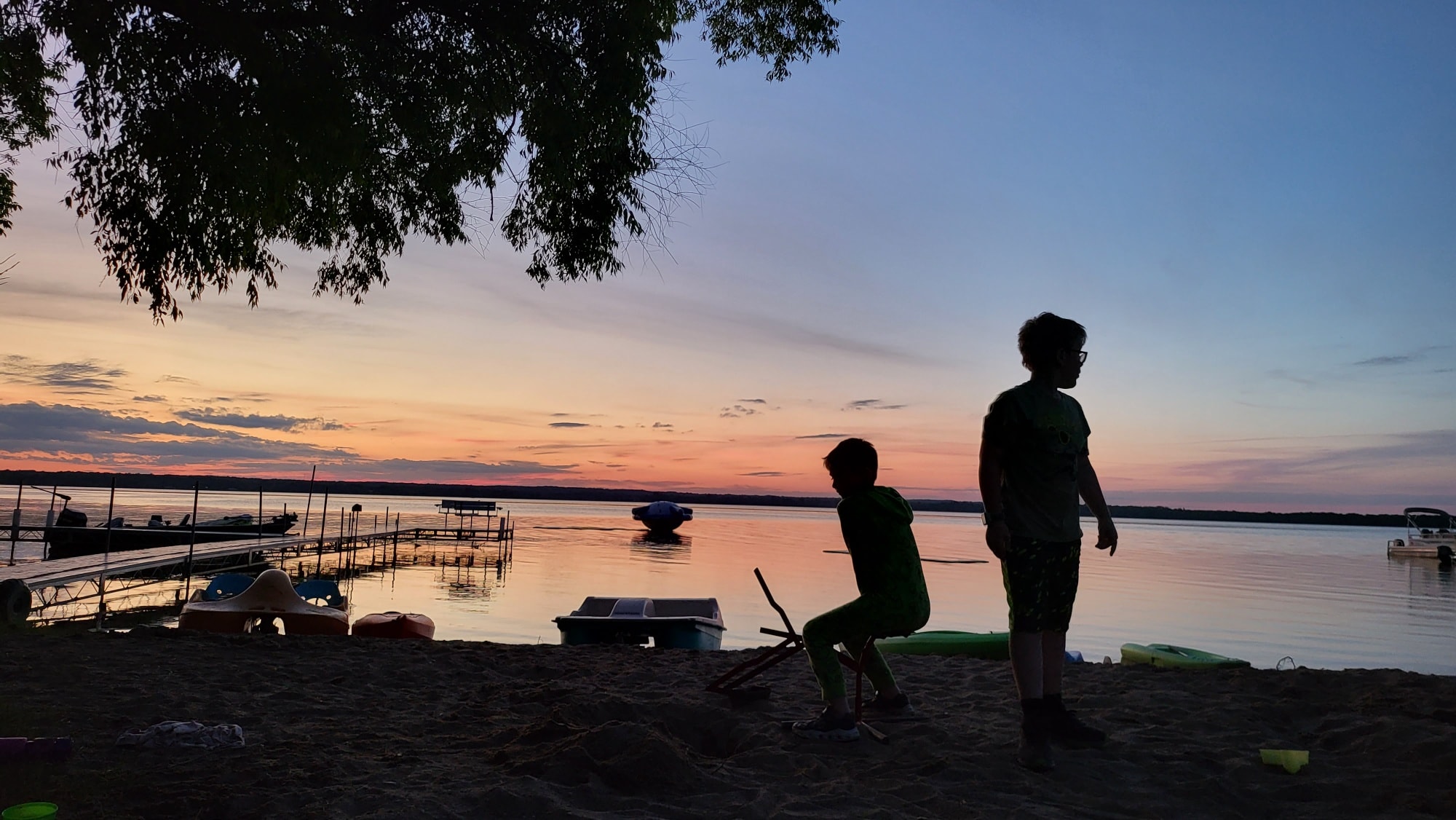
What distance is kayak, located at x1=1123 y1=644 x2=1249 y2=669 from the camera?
839 cm

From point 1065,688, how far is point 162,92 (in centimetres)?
765

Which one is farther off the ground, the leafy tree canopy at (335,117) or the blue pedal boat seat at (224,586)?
the leafy tree canopy at (335,117)

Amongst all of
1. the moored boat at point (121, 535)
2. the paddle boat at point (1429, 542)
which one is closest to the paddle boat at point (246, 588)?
the moored boat at point (121, 535)

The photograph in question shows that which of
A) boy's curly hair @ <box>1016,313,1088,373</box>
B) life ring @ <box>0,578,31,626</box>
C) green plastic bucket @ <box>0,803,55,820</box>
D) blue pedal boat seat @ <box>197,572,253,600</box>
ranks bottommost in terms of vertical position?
life ring @ <box>0,578,31,626</box>

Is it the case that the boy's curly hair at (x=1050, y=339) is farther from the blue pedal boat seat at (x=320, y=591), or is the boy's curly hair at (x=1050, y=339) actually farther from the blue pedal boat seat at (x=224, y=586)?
the blue pedal boat seat at (x=320, y=591)

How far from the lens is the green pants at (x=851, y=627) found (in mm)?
4441

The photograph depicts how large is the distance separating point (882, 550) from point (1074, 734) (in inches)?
56.2

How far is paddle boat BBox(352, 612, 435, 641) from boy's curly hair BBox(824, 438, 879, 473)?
29.0ft

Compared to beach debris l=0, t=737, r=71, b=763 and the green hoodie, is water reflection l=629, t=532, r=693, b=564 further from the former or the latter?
beach debris l=0, t=737, r=71, b=763

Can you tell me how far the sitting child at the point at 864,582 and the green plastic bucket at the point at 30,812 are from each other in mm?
3247

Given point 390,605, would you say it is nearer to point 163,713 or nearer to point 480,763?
point 163,713

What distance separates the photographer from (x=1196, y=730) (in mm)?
5152

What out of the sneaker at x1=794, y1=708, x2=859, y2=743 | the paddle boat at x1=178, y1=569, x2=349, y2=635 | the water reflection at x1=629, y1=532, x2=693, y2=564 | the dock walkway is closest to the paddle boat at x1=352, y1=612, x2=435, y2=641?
the paddle boat at x1=178, y1=569, x2=349, y2=635

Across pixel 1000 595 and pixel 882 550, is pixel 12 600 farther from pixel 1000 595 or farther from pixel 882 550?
pixel 1000 595
